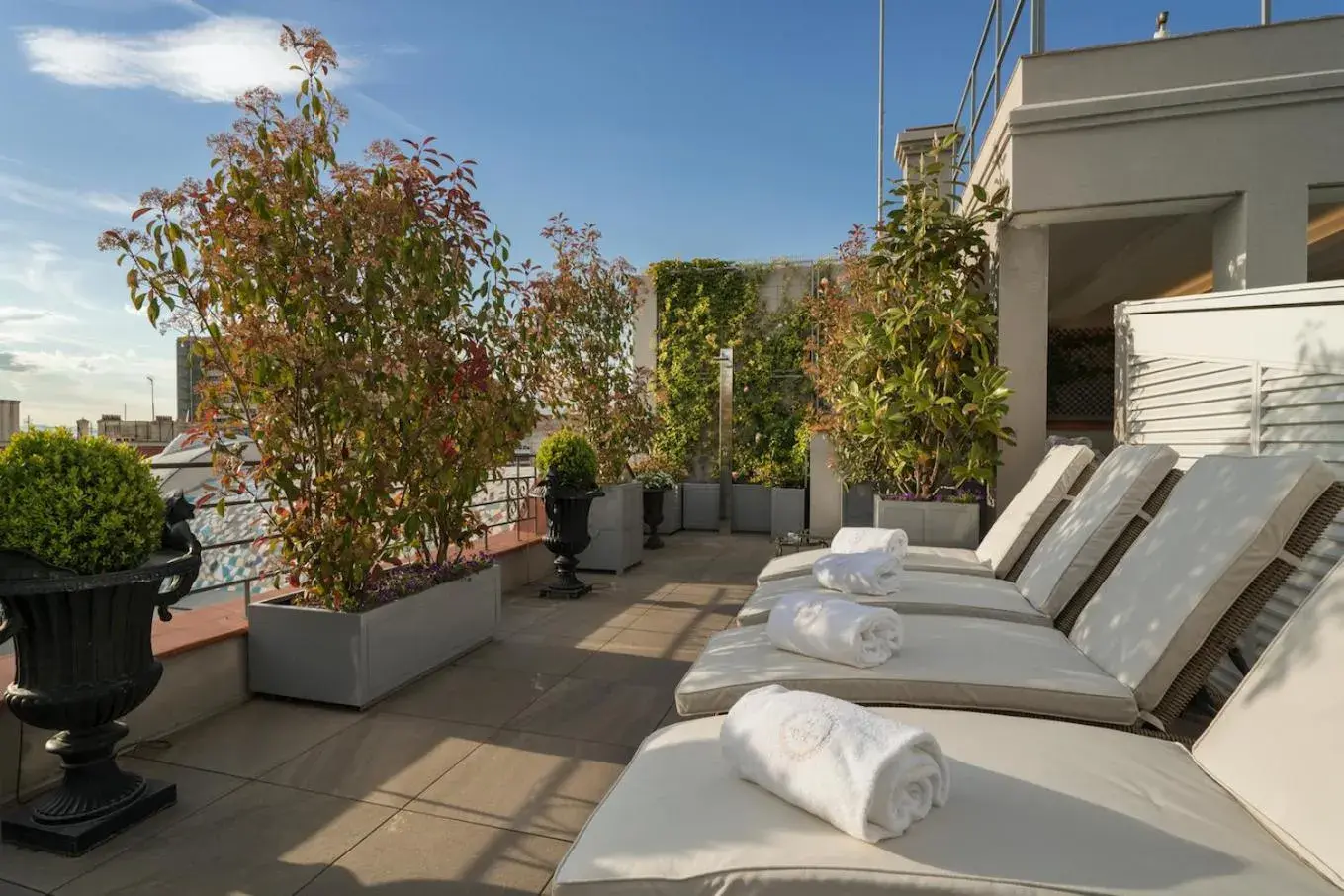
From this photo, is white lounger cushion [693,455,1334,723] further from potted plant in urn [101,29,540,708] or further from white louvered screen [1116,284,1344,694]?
potted plant in urn [101,29,540,708]

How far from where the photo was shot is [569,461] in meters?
5.21

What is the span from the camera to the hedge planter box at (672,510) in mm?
8461

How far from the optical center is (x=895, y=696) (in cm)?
184

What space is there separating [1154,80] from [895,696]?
4.58 m

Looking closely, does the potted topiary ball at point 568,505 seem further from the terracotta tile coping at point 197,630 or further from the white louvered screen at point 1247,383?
the white louvered screen at point 1247,383

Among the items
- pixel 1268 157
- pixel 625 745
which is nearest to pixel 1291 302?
pixel 1268 157

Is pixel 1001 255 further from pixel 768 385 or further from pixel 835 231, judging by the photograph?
pixel 768 385

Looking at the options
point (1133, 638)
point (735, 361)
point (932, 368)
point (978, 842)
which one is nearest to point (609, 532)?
point (932, 368)

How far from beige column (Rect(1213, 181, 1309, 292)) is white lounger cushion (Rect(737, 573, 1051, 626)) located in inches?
104

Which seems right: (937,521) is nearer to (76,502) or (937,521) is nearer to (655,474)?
(655,474)

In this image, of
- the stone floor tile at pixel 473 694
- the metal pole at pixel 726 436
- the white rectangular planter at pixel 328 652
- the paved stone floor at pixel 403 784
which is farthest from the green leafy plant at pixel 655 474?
the white rectangular planter at pixel 328 652

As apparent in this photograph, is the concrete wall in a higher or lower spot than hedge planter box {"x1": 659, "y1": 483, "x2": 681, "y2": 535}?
higher

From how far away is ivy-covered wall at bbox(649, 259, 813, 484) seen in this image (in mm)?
9195

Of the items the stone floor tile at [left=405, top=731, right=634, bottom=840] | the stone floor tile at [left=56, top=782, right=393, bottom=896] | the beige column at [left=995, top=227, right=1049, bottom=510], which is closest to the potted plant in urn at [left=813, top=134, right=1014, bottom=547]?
the beige column at [left=995, top=227, right=1049, bottom=510]
